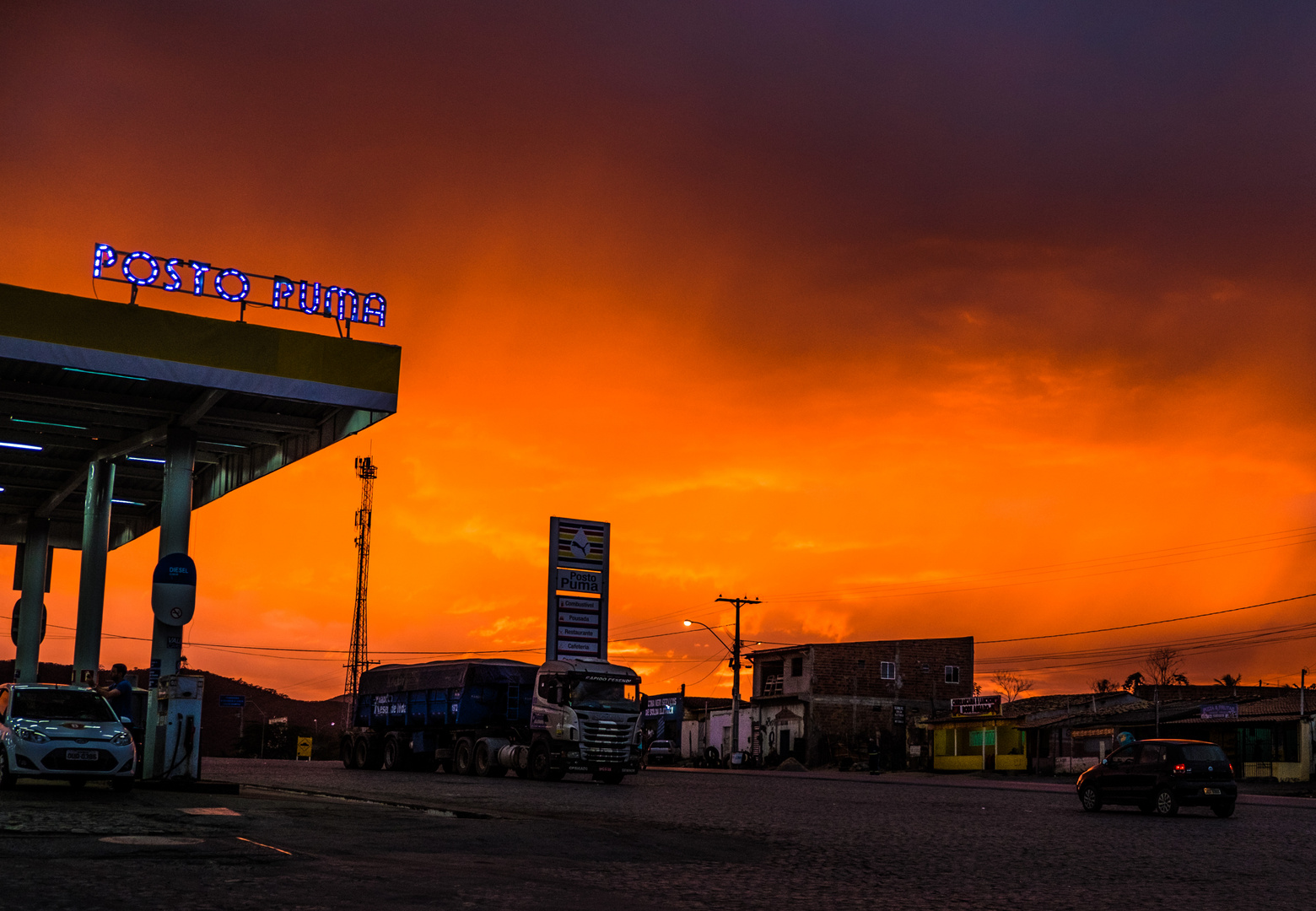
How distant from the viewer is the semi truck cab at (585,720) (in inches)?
1339

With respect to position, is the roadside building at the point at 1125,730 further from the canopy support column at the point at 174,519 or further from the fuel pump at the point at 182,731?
the fuel pump at the point at 182,731

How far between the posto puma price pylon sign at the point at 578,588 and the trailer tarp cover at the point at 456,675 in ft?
19.0

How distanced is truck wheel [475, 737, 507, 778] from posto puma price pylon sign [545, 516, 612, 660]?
337 inches

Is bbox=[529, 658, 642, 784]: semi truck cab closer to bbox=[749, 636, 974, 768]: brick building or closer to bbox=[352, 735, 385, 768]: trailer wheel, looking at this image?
bbox=[352, 735, 385, 768]: trailer wheel

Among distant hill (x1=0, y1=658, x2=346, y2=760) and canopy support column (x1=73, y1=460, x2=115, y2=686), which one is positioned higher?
canopy support column (x1=73, y1=460, x2=115, y2=686)

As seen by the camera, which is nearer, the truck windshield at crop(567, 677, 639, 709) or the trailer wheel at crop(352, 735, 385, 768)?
the truck windshield at crop(567, 677, 639, 709)

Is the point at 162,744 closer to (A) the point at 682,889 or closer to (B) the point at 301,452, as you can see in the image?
(B) the point at 301,452

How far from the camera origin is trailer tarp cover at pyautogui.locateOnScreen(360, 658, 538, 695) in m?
38.0

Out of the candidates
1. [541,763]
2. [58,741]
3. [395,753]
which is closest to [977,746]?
[395,753]

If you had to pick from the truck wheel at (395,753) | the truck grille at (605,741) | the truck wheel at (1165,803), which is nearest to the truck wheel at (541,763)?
the truck grille at (605,741)

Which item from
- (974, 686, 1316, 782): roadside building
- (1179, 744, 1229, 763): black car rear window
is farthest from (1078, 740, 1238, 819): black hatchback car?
(974, 686, 1316, 782): roadside building

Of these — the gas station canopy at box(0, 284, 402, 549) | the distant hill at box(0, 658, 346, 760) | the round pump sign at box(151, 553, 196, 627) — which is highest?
the gas station canopy at box(0, 284, 402, 549)

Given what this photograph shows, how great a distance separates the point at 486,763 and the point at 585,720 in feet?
13.7

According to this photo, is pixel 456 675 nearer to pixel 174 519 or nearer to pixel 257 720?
pixel 174 519
